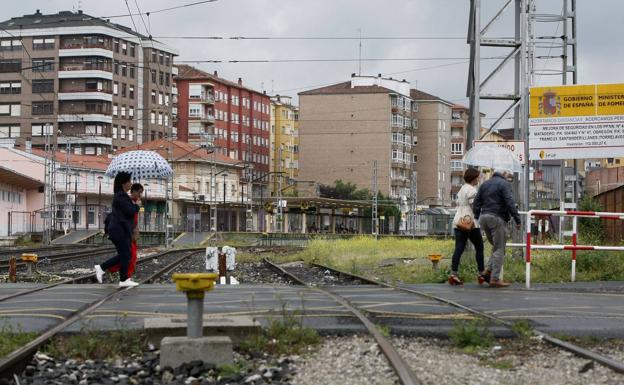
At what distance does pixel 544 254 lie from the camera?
20203mm

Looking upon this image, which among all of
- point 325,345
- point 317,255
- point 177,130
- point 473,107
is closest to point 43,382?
point 325,345

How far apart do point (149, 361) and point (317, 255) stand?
89.8 feet

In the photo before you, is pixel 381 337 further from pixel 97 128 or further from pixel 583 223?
pixel 97 128

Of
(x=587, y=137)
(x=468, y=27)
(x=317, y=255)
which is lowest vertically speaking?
(x=317, y=255)

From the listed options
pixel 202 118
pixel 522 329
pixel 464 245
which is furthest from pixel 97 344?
pixel 202 118

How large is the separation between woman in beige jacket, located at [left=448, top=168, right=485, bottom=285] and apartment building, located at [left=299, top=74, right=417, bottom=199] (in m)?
114

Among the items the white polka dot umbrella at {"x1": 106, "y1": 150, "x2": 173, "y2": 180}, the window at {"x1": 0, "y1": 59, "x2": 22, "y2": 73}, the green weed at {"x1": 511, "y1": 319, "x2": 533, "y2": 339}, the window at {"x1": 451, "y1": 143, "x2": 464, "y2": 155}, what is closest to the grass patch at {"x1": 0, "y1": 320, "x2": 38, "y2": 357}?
the green weed at {"x1": 511, "y1": 319, "x2": 533, "y2": 339}

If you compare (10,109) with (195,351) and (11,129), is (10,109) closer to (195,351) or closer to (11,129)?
(11,129)

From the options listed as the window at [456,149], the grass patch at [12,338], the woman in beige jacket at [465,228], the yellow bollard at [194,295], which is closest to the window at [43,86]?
the window at [456,149]

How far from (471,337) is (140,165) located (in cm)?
1621

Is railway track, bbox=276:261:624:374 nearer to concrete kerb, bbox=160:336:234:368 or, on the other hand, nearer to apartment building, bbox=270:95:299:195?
concrete kerb, bbox=160:336:234:368

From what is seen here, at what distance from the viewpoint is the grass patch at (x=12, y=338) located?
7527 mm

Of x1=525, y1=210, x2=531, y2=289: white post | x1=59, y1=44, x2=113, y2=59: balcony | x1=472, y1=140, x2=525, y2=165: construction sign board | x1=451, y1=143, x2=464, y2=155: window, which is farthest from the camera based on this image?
x1=451, y1=143, x2=464, y2=155: window

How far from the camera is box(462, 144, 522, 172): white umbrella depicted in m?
17.8
